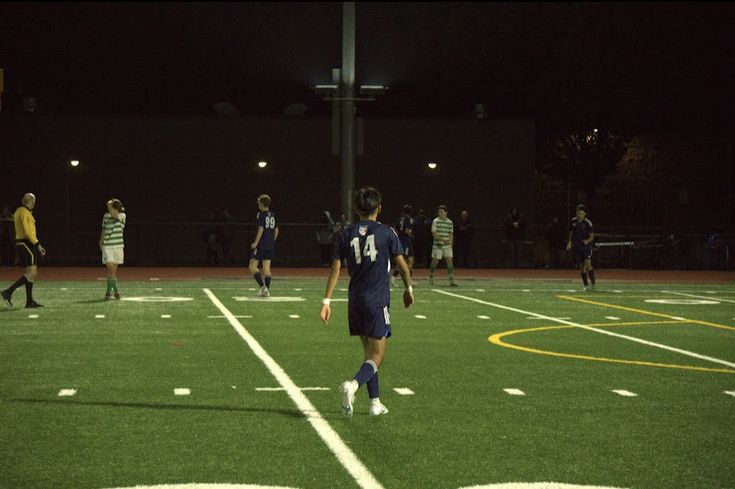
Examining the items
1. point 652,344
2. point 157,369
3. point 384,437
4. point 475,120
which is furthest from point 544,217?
point 384,437

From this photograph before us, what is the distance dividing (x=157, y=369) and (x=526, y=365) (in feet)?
12.5

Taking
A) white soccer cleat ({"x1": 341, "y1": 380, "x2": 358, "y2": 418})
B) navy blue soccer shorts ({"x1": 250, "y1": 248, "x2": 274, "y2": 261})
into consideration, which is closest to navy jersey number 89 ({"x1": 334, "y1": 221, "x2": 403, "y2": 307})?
white soccer cleat ({"x1": 341, "y1": 380, "x2": 358, "y2": 418})

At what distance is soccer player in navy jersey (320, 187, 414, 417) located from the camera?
8945mm

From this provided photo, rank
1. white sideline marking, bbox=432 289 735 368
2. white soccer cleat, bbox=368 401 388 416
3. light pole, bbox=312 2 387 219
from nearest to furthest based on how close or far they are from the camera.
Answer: white soccer cleat, bbox=368 401 388 416 < white sideline marking, bbox=432 289 735 368 < light pole, bbox=312 2 387 219

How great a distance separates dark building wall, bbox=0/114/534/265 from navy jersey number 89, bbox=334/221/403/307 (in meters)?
31.6

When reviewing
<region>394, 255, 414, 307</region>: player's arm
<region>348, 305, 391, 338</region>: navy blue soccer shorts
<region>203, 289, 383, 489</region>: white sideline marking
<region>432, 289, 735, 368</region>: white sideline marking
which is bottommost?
<region>203, 289, 383, 489</region>: white sideline marking

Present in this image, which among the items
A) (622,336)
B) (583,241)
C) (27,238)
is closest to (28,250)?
(27,238)

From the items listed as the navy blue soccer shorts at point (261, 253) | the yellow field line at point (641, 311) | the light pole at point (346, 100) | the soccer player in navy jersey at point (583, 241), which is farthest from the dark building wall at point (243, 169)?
the navy blue soccer shorts at point (261, 253)

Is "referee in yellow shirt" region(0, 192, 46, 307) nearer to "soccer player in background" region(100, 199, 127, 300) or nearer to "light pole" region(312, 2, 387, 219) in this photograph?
"soccer player in background" region(100, 199, 127, 300)

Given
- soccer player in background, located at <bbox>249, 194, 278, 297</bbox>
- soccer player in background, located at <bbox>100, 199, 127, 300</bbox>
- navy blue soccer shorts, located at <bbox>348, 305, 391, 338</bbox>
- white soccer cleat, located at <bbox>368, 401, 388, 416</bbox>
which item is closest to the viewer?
white soccer cleat, located at <bbox>368, 401, 388, 416</bbox>

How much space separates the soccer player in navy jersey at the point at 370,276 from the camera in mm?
8945

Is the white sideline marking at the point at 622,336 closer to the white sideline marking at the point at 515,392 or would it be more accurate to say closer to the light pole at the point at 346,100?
the white sideline marking at the point at 515,392

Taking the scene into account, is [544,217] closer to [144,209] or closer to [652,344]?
[144,209]

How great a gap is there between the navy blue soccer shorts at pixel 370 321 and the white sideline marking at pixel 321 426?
0.73 metres
